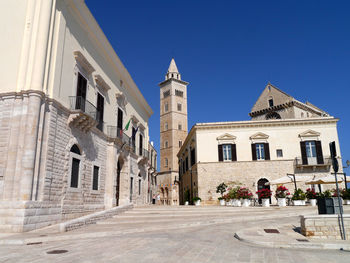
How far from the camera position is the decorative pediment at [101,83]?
16.6 m

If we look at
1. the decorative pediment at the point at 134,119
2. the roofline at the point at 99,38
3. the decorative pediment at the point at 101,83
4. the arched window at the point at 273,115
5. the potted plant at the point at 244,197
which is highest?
the arched window at the point at 273,115

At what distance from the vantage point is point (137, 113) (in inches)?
1009

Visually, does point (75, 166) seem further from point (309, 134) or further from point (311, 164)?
point (309, 134)

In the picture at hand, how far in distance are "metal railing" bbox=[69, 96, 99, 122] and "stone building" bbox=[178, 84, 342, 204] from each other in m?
15.1

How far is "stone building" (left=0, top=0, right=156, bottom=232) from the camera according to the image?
10.4 metres

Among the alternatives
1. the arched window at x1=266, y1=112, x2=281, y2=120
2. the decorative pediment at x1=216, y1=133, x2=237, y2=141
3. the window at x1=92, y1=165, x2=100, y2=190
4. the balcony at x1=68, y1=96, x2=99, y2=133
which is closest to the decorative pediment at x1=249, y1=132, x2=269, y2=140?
the decorative pediment at x1=216, y1=133, x2=237, y2=141

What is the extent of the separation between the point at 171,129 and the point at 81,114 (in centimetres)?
4601

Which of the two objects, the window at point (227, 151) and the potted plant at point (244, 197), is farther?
the window at point (227, 151)

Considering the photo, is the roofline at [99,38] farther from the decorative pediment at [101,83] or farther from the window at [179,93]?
the window at [179,93]

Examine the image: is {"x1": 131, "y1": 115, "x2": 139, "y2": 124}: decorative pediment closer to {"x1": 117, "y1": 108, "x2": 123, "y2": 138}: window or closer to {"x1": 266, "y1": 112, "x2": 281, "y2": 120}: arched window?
{"x1": 117, "y1": 108, "x2": 123, "y2": 138}: window

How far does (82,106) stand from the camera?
46.7 feet

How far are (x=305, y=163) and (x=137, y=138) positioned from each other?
1670 cm

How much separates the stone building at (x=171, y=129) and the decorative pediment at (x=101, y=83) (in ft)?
129

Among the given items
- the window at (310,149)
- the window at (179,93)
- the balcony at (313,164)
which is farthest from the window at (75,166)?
the window at (179,93)
